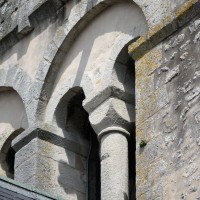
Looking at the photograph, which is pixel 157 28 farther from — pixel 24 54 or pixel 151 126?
pixel 24 54

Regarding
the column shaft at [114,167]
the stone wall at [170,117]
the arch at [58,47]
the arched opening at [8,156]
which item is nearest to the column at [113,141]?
the column shaft at [114,167]

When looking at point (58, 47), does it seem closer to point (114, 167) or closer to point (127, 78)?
point (127, 78)

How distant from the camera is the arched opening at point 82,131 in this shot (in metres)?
13.4

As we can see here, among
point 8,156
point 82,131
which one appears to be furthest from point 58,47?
point 8,156

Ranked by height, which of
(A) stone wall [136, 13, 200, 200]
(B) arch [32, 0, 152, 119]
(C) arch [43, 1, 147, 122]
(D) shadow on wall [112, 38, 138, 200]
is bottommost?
(A) stone wall [136, 13, 200, 200]

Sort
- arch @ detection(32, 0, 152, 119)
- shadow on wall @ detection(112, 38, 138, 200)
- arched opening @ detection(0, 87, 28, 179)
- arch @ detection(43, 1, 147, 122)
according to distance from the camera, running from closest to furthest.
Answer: shadow on wall @ detection(112, 38, 138, 200)
arch @ detection(43, 1, 147, 122)
arch @ detection(32, 0, 152, 119)
arched opening @ detection(0, 87, 28, 179)

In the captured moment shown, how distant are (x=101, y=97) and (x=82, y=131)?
2.91ft

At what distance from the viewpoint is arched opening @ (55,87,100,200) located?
13.4 meters

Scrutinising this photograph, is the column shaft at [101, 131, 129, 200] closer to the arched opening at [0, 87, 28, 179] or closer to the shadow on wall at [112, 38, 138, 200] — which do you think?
the shadow on wall at [112, 38, 138, 200]

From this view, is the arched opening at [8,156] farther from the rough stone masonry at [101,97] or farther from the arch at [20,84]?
the arch at [20,84]

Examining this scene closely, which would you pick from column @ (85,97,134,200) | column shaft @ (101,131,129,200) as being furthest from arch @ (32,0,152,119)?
column shaft @ (101,131,129,200)

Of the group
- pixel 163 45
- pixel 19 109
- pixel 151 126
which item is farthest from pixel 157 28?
pixel 19 109

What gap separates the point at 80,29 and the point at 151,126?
2.32 metres

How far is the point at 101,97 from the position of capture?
42.0ft
